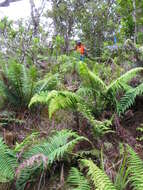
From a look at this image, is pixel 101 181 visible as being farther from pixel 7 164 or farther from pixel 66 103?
pixel 66 103

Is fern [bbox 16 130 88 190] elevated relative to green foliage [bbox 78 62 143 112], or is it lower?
lower

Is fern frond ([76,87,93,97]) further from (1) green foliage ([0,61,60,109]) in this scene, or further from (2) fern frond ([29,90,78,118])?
(1) green foliage ([0,61,60,109])

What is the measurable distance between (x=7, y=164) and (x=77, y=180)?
0.68 meters

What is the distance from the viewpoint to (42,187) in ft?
6.46

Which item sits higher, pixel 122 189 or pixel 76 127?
pixel 76 127

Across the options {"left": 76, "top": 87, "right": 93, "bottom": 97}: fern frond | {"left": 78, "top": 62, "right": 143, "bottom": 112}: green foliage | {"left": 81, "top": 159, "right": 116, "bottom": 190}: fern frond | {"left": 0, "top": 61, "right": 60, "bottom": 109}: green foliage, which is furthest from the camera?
{"left": 0, "top": 61, "right": 60, "bottom": 109}: green foliage

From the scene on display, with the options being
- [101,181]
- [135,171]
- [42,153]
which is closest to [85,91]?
[42,153]

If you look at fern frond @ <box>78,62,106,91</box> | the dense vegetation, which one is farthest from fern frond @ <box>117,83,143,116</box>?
fern frond @ <box>78,62,106,91</box>

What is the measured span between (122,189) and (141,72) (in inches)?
88.7

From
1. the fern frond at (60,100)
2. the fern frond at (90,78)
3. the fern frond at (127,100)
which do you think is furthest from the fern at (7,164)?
the fern frond at (127,100)

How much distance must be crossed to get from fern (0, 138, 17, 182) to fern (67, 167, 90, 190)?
53 cm

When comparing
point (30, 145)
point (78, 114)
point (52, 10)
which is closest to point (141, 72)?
point (78, 114)

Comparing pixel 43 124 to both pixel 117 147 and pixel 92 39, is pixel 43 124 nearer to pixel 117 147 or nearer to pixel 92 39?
pixel 117 147

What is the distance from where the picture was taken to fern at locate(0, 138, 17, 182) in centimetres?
185
